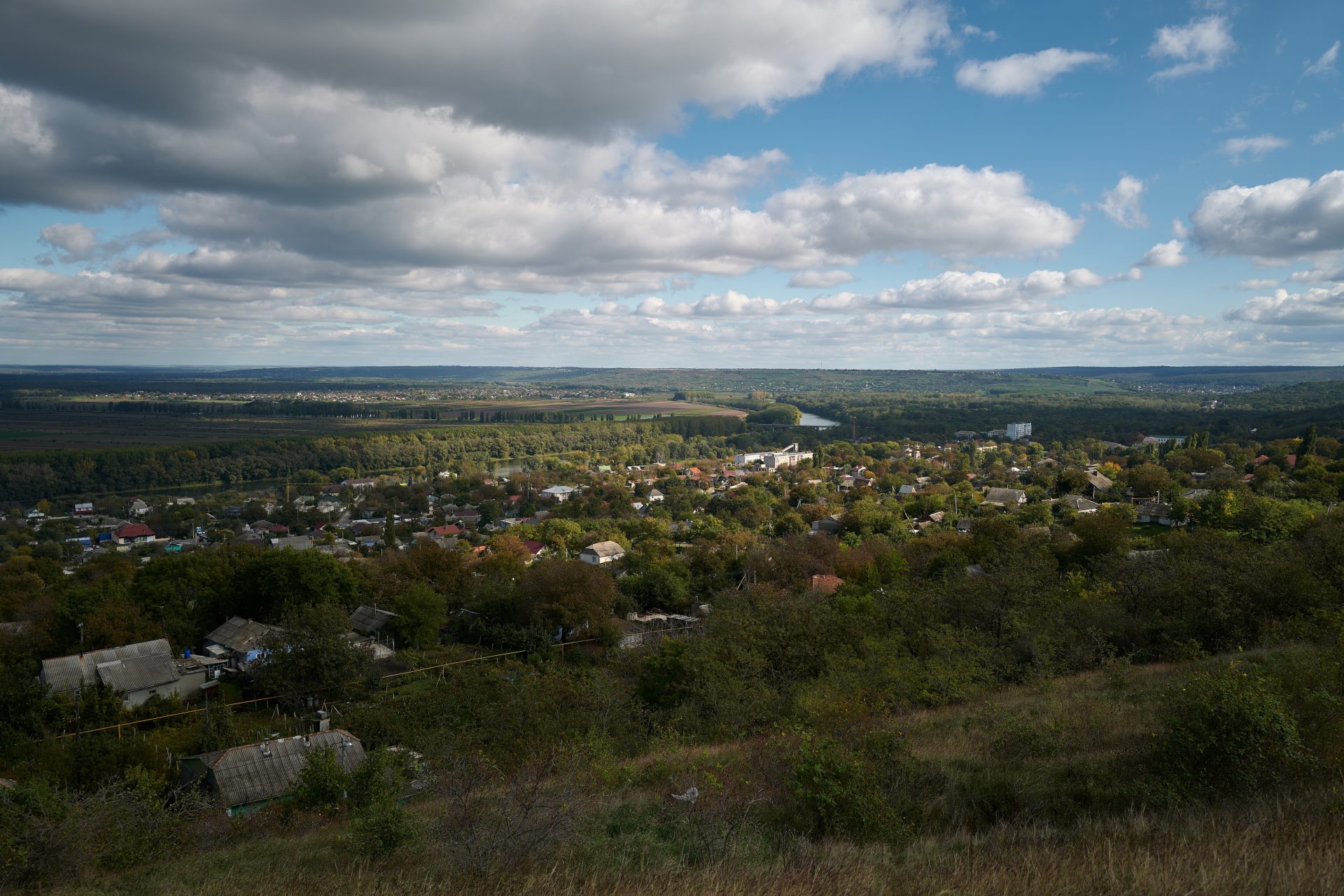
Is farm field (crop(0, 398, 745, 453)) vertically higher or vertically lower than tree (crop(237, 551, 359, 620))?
higher

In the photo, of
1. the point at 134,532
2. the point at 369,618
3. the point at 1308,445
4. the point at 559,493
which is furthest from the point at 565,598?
the point at 1308,445

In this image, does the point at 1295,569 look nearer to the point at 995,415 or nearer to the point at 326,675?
the point at 326,675

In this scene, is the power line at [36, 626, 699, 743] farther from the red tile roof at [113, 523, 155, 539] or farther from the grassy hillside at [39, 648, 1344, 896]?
the red tile roof at [113, 523, 155, 539]

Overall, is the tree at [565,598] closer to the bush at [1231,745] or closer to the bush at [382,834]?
the bush at [382,834]

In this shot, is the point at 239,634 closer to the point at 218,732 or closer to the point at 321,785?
the point at 218,732

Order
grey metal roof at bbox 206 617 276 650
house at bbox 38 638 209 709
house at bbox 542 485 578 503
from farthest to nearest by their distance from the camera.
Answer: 1. house at bbox 542 485 578 503
2. grey metal roof at bbox 206 617 276 650
3. house at bbox 38 638 209 709

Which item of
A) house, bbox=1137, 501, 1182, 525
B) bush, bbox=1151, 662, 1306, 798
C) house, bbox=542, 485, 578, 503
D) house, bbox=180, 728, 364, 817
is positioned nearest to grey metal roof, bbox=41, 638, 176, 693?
house, bbox=180, 728, 364, 817
